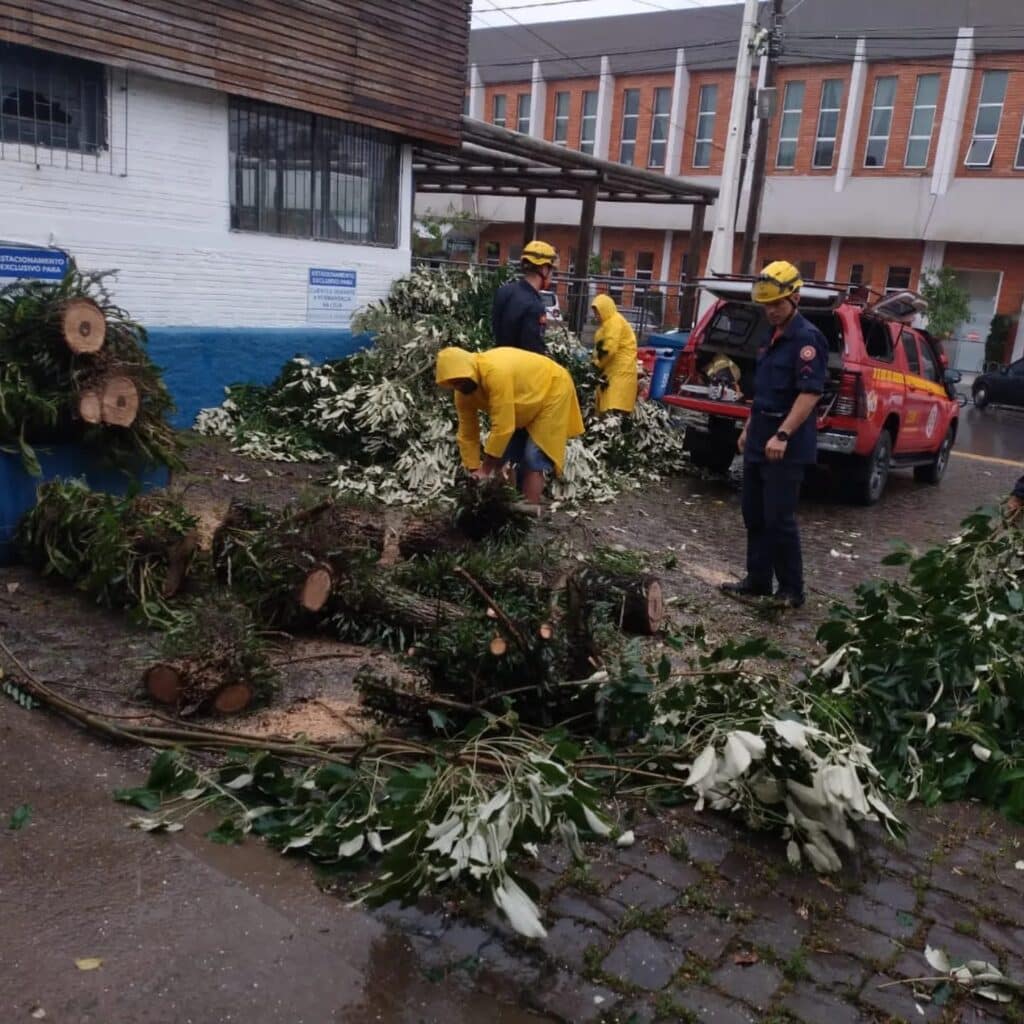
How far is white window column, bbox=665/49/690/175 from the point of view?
3684 centimetres

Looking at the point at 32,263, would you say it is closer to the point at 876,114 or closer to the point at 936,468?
the point at 936,468

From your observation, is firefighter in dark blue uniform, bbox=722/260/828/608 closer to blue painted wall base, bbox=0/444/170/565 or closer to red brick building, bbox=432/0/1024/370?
blue painted wall base, bbox=0/444/170/565

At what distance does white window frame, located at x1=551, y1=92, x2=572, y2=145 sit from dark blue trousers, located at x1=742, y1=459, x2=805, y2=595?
3662cm

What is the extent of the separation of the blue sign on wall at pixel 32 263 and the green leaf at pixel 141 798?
5.89 m

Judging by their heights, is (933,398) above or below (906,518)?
above

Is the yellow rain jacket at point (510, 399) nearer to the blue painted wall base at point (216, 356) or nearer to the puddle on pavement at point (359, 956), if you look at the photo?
the puddle on pavement at point (359, 956)

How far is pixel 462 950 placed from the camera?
300 centimetres

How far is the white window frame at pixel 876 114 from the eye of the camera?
108 feet

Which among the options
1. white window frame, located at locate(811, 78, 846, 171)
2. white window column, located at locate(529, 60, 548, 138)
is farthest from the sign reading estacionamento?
white window column, located at locate(529, 60, 548, 138)

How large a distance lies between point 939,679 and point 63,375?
5.12m

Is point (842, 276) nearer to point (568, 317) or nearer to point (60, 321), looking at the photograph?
point (568, 317)

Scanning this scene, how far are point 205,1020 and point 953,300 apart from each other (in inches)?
1178

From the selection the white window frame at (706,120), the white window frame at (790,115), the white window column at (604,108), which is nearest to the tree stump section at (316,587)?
the white window frame at (790,115)

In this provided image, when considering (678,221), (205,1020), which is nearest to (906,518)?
(205,1020)
